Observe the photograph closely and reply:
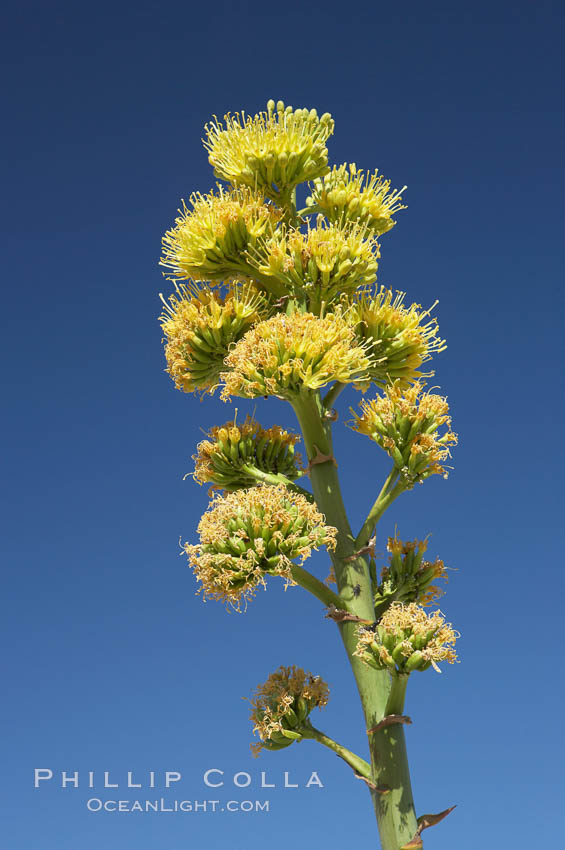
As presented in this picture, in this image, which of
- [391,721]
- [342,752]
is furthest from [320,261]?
[342,752]

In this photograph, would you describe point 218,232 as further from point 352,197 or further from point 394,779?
point 394,779

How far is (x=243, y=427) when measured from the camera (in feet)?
26.6

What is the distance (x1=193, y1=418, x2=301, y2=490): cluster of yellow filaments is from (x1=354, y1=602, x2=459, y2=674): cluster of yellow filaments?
1962 mm

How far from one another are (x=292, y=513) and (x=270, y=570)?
49cm

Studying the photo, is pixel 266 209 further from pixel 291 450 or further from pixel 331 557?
pixel 331 557

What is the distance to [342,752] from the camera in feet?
23.9

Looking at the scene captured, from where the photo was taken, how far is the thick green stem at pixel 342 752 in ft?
23.5

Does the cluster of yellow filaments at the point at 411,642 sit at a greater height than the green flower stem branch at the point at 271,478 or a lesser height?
lesser

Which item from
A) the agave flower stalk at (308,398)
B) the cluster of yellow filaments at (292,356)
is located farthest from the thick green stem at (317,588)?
the cluster of yellow filaments at (292,356)

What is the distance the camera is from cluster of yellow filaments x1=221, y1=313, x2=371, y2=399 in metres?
7.04

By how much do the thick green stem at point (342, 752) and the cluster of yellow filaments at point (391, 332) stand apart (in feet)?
10.4

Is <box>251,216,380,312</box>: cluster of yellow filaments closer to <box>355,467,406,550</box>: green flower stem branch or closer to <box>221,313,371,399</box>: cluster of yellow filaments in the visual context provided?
<box>221,313,371,399</box>: cluster of yellow filaments

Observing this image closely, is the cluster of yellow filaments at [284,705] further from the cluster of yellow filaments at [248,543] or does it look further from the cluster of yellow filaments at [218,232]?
→ the cluster of yellow filaments at [218,232]

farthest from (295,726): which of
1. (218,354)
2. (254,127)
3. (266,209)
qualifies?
(254,127)
